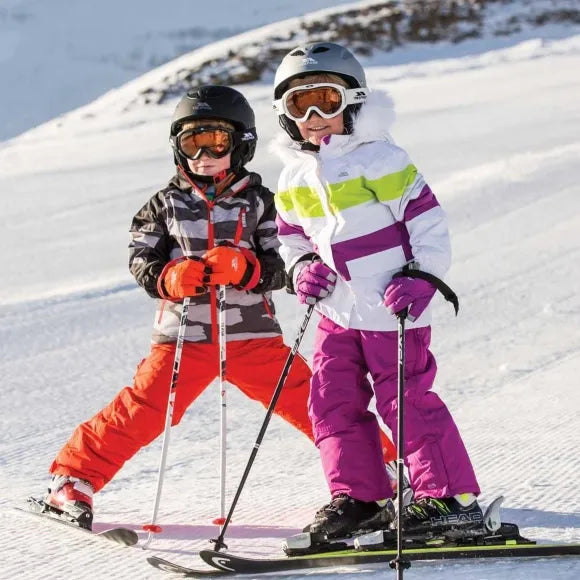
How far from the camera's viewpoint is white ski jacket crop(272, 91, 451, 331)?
3.37 metres

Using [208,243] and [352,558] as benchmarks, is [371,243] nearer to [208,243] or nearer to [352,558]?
[208,243]

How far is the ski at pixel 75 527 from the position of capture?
3486mm

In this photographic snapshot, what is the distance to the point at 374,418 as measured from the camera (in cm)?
361

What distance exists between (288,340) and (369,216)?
12.3 feet

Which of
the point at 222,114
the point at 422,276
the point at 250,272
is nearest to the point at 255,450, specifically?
the point at 250,272

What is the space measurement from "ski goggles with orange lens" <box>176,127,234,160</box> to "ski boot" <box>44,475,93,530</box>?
1.28m

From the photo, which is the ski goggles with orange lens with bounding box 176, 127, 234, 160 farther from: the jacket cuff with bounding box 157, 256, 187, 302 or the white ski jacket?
the white ski jacket

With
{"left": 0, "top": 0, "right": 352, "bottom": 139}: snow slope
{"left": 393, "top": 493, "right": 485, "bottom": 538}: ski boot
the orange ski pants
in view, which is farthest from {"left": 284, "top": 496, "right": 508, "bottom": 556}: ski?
{"left": 0, "top": 0, "right": 352, "bottom": 139}: snow slope

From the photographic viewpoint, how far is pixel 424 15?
2806 cm

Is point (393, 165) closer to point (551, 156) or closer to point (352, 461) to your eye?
point (352, 461)

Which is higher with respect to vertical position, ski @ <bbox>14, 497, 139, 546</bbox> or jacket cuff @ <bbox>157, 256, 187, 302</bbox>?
jacket cuff @ <bbox>157, 256, 187, 302</bbox>

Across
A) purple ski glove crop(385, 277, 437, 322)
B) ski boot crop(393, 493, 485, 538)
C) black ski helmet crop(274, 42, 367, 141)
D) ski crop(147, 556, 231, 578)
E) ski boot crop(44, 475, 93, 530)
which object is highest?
black ski helmet crop(274, 42, 367, 141)

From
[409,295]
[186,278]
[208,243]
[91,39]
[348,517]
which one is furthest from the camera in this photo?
[91,39]

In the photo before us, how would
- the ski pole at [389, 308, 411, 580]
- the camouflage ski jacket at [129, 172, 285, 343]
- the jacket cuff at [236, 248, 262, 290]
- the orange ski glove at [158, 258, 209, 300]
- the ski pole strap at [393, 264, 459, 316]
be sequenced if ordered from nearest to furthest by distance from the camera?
the ski pole at [389, 308, 411, 580]
the ski pole strap at [393, 264, 459, 316]
the orange ski glove at [158, 258, 209, 300]
the jacket cuff at [236, 248, 262, 290]
the camouflage ski jacket at [129, 172, 285, 343]
